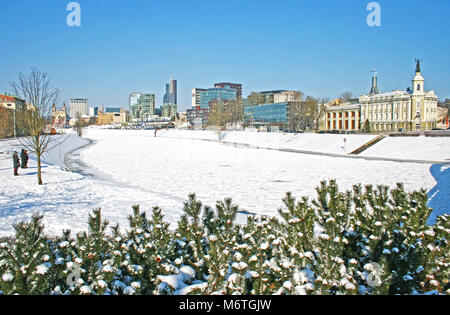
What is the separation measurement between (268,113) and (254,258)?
174m

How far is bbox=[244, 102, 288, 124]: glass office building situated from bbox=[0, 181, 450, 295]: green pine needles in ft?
503

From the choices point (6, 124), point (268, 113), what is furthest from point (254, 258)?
point (268, 113)

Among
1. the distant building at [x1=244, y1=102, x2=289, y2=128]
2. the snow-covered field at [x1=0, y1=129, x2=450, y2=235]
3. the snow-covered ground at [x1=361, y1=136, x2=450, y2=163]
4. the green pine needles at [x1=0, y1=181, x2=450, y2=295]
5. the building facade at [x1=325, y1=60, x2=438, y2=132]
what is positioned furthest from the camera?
the distant building at [x1=244, y1=102, x2=289, y2=128]

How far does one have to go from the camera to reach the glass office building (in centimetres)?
16327

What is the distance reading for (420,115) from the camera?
8550 cm

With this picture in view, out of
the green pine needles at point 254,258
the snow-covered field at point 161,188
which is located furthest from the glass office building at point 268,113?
the green pine needles at point 254,258

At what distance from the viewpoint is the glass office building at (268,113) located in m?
163

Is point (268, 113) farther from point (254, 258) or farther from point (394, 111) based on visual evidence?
point (254, 258)

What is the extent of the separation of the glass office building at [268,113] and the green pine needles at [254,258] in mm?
153233

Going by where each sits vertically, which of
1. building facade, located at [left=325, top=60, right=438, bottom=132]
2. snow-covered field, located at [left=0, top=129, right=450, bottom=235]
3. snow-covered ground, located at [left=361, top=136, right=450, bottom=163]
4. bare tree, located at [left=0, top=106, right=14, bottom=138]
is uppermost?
building facade, located at [left=325, top=60, right=438, bottom=132]

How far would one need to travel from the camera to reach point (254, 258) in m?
3.84

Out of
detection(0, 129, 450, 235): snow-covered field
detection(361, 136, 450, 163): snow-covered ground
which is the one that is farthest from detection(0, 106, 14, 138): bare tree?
detection(361, 136, 450, 163): snow-covered ground

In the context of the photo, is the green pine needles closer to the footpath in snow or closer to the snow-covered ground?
the footpath in snow
